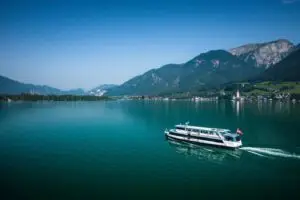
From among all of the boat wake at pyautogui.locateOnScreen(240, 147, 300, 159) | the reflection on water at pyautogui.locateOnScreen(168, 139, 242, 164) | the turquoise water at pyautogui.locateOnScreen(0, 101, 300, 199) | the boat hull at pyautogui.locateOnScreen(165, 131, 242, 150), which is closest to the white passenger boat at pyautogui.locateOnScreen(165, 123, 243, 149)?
the boat hull at pyautogui.locateOnScreen(165, 131, 242, 150)

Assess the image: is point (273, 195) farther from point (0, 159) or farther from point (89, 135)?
point (89, 135)

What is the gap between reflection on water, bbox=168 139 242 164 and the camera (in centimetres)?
6881

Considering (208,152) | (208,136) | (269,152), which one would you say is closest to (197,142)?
(208,136)

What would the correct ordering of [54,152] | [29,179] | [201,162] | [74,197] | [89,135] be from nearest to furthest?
[74,197] < [29,179] < [201,162] < [54,152] < [89,135]

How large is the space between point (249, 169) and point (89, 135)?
61.5 meters

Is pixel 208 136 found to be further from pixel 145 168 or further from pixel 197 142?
pixel 145 168

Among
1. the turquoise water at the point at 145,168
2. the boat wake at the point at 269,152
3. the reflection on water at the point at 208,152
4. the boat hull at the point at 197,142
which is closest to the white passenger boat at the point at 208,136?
the boat hull at the point at 197,142

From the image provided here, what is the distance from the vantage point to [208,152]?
246 feet

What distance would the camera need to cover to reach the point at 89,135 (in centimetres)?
10362

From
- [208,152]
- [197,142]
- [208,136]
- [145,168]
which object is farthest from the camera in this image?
[197,142]

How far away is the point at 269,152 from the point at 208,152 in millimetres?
15233

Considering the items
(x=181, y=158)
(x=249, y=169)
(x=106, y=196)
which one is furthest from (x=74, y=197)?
(x=249, y=169)

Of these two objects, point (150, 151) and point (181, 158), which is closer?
point (181, 158)

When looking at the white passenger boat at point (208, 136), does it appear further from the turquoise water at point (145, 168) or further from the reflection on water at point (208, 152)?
the turquoise water at point (145, 168)
